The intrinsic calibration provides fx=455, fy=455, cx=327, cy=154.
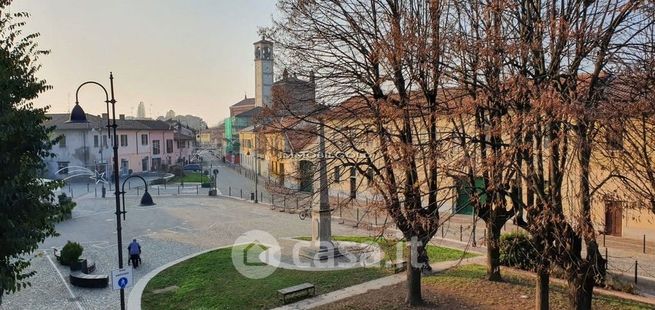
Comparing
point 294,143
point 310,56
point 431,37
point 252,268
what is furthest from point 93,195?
point 431,37

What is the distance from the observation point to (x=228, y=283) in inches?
534

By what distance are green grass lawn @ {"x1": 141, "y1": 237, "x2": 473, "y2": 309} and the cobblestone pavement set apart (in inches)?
45.0

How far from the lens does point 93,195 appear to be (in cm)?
3747

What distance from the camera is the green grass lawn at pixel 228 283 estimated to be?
1191 centimetres

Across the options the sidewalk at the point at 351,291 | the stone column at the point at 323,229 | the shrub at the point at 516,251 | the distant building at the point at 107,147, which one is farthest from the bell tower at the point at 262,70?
the shrub at the point at 516,251

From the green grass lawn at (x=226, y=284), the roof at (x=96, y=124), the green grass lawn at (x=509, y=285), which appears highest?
the roof at (x=96, y=124)

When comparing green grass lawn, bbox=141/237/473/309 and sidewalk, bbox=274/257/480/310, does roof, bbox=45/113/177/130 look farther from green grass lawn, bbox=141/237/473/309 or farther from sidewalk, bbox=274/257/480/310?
sidewalk, bbox=274/257/480/310

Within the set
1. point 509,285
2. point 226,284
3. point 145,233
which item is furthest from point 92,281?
point 509,285

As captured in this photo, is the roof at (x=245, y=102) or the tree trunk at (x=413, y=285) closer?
the tree trunk at (x=413, y=285)

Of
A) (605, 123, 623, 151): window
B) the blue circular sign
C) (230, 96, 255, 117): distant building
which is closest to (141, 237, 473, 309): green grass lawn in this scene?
the blue circular sign

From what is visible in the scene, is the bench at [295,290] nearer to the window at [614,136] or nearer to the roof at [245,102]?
the window at [614,136]

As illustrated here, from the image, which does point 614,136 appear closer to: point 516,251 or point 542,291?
point 542,291

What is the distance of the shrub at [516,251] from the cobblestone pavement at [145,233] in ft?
27.2

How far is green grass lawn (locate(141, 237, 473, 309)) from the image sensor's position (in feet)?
39.1
